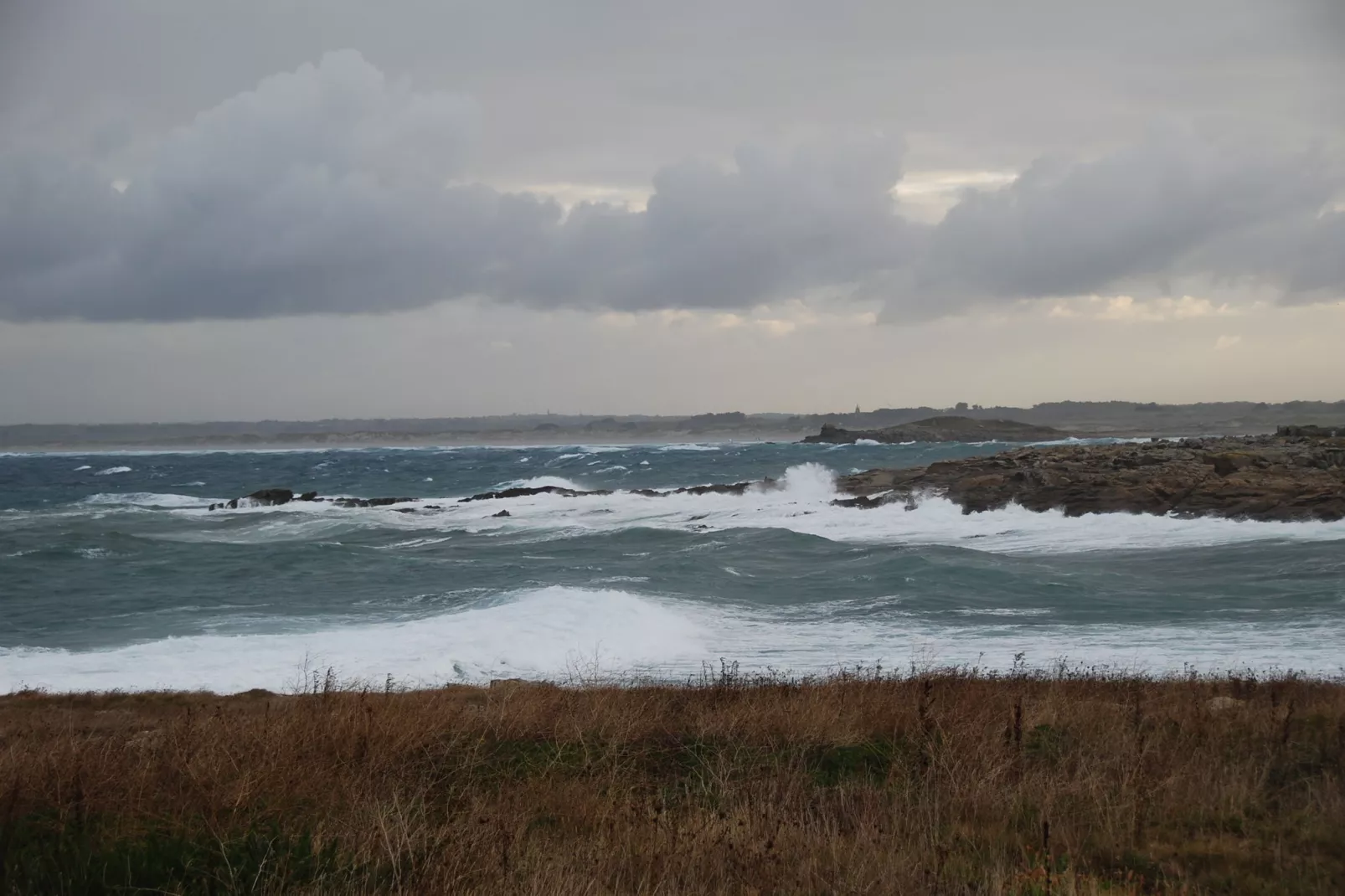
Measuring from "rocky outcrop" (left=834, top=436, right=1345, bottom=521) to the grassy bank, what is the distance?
2749 centimetres

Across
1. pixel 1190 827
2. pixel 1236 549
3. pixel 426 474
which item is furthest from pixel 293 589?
pixel 426 474

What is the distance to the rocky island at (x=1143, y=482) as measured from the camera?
3359 centimetres

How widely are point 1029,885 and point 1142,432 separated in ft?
623

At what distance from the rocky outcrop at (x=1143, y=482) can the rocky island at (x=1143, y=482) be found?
0.13ft

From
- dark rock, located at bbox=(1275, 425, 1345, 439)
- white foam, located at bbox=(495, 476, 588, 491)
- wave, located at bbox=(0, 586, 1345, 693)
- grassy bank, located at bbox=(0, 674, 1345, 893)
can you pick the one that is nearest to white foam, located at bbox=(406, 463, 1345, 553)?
wave, located at bbox=(0, 586, 1345, 693)

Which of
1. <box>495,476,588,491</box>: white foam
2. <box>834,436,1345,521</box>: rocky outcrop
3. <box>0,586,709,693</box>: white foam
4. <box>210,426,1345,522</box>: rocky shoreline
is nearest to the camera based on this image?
<box>0,586,709,693</box>: white foam

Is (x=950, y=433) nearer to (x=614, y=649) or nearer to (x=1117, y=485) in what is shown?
(x=1117, y=485)

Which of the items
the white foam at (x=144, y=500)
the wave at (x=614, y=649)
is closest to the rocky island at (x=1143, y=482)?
Result: the wave at (x=614, y=649)

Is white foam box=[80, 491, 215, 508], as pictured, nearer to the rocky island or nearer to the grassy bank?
the rocky island

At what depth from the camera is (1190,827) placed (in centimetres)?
598

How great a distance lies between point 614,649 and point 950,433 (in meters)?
154

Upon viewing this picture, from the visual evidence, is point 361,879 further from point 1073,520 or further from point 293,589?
point 1073,520

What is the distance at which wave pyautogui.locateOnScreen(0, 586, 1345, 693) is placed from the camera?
1534cm

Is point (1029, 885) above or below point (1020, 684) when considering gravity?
above
